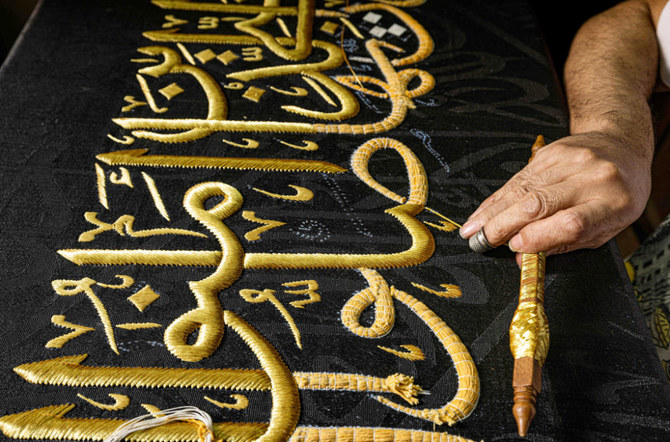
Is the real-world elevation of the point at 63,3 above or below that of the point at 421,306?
above

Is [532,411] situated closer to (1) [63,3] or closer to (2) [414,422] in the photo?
(2) [414,422]

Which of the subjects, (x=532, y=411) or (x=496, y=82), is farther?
(x=496, y=82)

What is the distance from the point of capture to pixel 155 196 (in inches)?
25.8

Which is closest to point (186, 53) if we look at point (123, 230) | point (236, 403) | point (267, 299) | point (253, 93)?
point (253, 93)

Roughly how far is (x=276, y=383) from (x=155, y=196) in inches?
11.8

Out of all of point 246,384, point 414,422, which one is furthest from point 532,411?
point 246,384

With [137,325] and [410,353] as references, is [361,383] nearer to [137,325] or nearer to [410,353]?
[410,353]

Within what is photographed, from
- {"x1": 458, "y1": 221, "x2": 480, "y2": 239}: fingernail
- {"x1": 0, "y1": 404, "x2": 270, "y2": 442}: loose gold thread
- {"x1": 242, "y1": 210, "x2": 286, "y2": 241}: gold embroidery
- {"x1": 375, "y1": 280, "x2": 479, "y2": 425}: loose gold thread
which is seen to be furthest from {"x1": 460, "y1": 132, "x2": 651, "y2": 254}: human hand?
{"x1": 0, "y1": 404, "x2": 270, "y2": 442}: loose gold thread

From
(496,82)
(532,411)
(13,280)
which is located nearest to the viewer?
(532,411)

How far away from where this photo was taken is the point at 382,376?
0.51 meters

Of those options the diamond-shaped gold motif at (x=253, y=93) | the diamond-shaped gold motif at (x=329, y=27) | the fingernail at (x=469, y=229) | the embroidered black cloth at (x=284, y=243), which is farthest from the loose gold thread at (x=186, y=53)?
the fingernail at (x=469, y=229)

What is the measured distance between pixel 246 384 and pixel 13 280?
0.30 m

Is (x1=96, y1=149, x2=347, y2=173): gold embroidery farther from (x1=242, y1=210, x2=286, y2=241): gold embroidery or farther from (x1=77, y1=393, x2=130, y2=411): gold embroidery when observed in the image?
(x1=77, y1=393, x2=130, y2=411): gold embroidery

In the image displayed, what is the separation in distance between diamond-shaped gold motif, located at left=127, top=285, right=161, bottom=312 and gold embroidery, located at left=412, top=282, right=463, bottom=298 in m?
0.29
